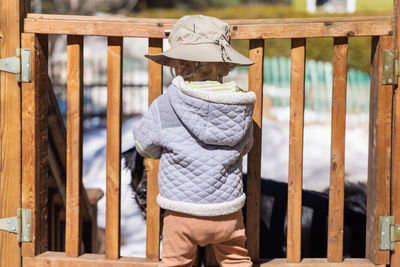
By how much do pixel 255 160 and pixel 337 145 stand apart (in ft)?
1.31

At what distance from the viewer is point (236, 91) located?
2.51m

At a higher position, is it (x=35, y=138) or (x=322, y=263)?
(x=35, y=138)

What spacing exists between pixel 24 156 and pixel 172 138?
854 millimetres

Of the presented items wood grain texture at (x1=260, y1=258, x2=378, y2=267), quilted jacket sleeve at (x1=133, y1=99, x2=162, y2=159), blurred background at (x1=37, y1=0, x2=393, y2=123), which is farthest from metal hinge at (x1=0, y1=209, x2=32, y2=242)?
blurred background at (x1=37, y1=0, x2=393, y2=123)

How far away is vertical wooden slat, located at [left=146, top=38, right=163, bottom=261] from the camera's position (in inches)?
113

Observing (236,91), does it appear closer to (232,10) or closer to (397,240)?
(397,240)

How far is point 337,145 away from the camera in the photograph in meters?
2.87

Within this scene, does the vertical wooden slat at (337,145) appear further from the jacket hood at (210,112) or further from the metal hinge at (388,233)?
the jacket hood at (210,112)

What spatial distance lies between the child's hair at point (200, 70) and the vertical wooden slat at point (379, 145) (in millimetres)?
768

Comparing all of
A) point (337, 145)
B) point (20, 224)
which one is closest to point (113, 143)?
point (20, 224)

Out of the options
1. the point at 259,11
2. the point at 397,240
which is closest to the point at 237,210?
the point at 397,240

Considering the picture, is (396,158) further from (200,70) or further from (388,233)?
(200,70)

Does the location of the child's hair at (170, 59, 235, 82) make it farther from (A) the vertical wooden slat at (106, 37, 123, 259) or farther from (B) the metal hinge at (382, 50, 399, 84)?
(B) the metal hinge at (382, 50, 399, 84)

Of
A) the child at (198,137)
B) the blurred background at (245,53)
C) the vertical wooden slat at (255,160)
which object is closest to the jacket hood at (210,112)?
the child at (198,137)
